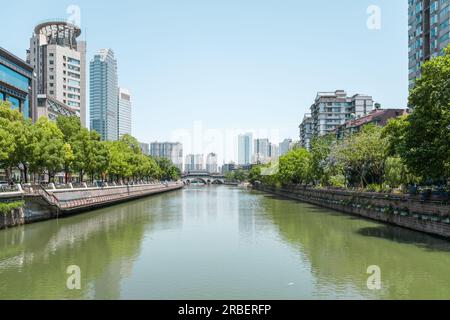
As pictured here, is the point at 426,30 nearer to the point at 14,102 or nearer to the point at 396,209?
the point at 396,209

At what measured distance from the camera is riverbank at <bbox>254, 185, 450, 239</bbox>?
3391 cm

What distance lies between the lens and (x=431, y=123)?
103 ft

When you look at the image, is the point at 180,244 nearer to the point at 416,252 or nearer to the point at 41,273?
the point at 41,273

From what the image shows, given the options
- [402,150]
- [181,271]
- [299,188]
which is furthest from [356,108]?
[181,271]

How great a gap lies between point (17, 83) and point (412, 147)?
7066 cm

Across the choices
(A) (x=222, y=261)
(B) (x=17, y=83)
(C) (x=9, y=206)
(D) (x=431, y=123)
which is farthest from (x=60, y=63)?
(D) (x=431, y=123)

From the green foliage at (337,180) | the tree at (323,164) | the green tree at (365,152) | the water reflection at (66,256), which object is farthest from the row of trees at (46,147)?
the green foliage at (337,180)

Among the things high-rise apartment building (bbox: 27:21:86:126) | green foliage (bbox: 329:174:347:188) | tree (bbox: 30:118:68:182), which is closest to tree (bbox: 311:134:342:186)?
green foliage (bbox: 329:174:347:188)

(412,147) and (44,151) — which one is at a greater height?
(44,151)

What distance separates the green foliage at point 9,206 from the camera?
38625mm

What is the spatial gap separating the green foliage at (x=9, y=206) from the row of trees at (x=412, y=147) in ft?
113

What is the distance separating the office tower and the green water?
38.9m

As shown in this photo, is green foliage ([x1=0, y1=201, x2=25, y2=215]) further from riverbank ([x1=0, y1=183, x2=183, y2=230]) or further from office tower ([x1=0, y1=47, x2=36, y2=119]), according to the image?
office tower ([x1=0, y1=47, x2=36, y2=119])
